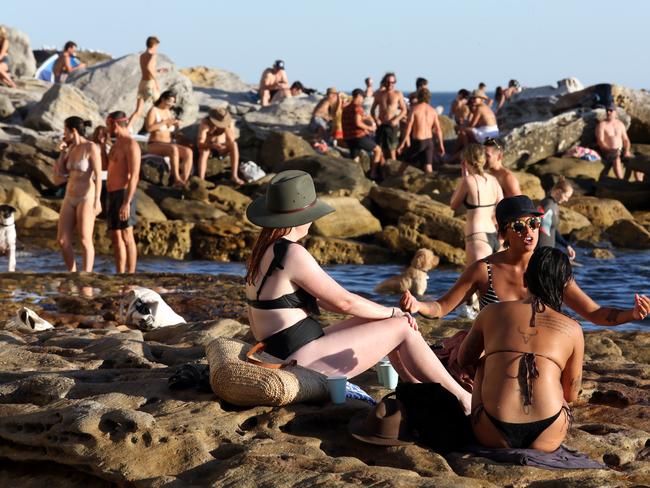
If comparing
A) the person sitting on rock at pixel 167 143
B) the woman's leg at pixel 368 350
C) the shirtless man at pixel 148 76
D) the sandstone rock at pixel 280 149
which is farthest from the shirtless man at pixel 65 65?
the woman's leg at pixel 368 350

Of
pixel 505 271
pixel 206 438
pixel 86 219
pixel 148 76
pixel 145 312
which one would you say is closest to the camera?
pixel 206 438

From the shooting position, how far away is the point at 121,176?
492 inches

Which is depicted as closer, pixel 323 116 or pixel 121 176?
pixel 121 176

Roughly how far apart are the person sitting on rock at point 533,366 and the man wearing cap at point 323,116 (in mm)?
19968

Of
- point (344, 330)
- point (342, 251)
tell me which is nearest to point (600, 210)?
point (342, 251)

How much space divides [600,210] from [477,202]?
10690mm

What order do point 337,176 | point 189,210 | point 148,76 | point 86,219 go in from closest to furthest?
point 86,219
point 189,210
point 337,176
point 148,76

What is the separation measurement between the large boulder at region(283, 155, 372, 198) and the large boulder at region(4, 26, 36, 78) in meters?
13.4

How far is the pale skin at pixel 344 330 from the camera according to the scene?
5.55 metres

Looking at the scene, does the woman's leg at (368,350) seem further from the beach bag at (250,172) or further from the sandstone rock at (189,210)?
the beach bag at (250,172)

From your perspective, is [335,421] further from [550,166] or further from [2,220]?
[550,166]

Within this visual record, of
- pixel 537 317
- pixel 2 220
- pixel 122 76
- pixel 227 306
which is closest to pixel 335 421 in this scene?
pixel 537 317

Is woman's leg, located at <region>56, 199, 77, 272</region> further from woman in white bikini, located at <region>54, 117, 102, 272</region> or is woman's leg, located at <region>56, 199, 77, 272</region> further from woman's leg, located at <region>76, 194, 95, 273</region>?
woman's leg, located at <region>76, 194, 95, 273</region>

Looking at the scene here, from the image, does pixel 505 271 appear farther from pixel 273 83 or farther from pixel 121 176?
pixel 273 83
